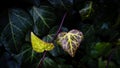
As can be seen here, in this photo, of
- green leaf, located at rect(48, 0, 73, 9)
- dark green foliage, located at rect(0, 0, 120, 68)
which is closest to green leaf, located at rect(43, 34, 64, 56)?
dark green foliage, located at rect(0, 0, 120, 68)

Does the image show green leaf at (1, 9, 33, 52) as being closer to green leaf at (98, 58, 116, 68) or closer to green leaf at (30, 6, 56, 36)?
green leaf at (30, 6, 56, 36)

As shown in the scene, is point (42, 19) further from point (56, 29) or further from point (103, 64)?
point (103, 64)

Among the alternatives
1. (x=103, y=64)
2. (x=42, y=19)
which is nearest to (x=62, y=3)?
(x=42, y=19)

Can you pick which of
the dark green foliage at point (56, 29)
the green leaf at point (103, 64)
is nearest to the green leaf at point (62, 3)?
the dark green foliage at point (56, 29)

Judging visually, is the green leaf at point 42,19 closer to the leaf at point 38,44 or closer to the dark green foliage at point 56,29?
the dark green foliage at point 56,29

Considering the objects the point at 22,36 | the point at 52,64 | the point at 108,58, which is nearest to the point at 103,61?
the point at 108,58

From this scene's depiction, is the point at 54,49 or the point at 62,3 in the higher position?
the point at 62,3
